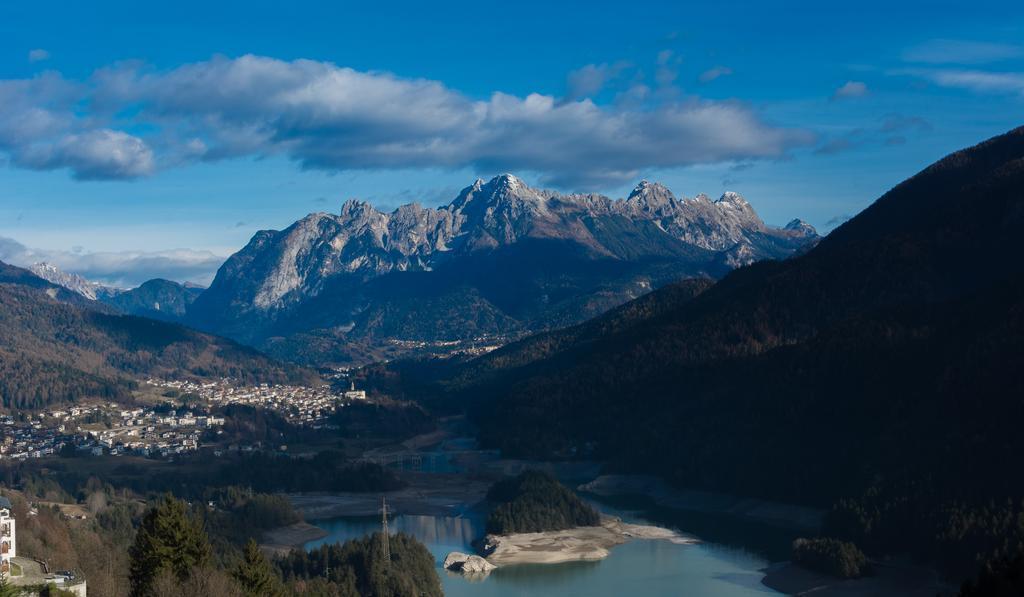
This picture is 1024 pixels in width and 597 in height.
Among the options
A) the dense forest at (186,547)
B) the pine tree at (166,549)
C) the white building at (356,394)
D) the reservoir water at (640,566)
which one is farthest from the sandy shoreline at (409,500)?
the white building at (356,394)

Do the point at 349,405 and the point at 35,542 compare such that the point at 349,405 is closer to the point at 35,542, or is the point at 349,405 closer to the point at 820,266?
the point at 820,266

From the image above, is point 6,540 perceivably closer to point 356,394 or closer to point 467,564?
point 467,564

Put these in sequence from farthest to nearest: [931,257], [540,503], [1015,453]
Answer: [931,257] → [540,503] → [1015,453]

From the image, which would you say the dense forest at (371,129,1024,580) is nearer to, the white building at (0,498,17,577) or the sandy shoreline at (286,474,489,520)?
the sandy shoreline at (286,474,489,520)

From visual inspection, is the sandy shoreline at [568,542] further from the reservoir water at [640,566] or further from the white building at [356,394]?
the white building at [356,394]

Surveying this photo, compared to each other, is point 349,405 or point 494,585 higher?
point 349,405

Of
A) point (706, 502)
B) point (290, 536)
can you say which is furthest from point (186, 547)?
point (706, 502)

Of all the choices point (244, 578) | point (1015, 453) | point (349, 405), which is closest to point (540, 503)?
point (1015, 453)
